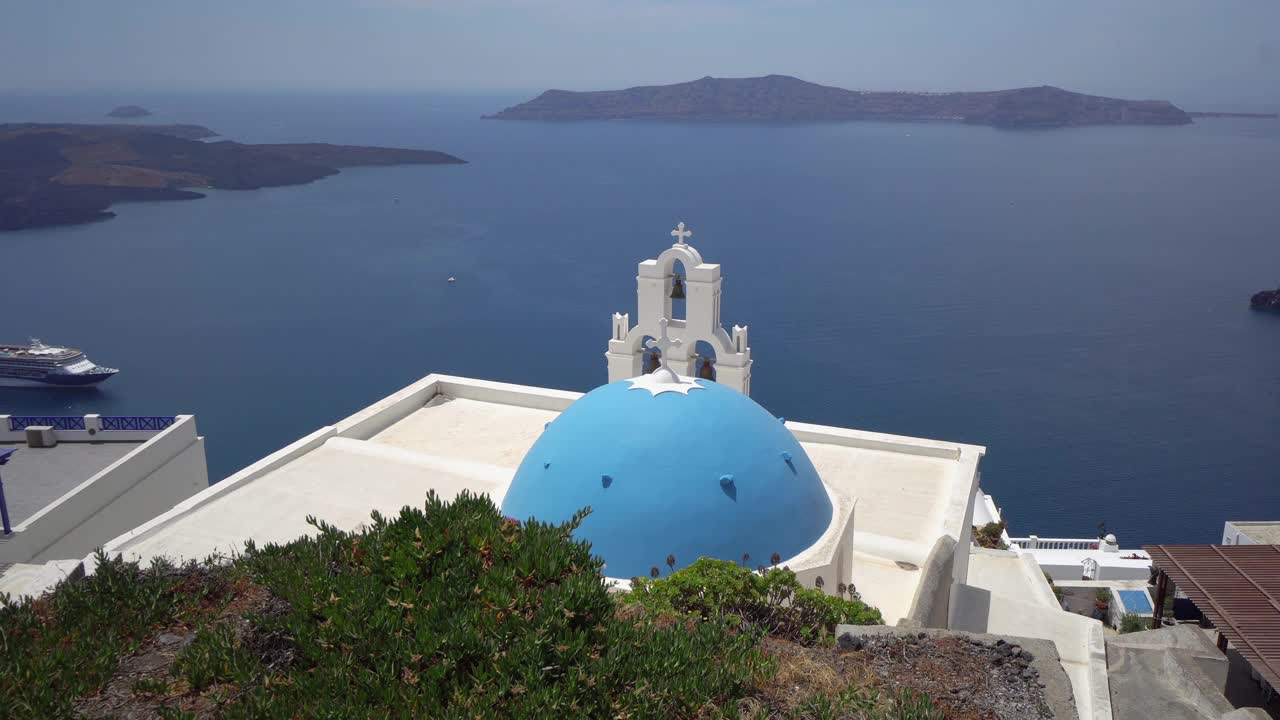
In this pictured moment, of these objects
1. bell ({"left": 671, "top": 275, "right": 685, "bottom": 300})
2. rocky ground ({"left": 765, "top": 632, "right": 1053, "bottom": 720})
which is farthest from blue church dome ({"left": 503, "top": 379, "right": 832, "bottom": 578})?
bell ({"left": 671, "top": 275, "right": 685, "bottom": 300})

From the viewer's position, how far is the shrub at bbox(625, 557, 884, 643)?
327 inches

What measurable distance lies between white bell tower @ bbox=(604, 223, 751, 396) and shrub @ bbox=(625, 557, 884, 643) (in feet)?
27.8

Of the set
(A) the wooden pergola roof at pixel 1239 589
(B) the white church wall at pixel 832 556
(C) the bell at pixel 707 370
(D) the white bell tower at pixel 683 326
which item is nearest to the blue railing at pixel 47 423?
(D) the white bell tower at pixel 683 326

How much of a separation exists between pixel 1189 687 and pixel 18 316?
85882 mm

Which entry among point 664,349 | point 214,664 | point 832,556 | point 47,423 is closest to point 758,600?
point 832,556

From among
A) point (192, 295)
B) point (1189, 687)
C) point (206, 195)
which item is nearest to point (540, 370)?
point (192, 295)

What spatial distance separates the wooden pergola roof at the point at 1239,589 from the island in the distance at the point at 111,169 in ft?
371

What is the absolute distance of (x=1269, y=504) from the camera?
4803 centimetres

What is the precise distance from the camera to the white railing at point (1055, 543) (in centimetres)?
3212

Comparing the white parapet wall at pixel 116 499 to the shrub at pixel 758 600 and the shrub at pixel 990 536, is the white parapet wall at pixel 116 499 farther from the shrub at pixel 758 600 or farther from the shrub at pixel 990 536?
the shrub at pixel 990 536

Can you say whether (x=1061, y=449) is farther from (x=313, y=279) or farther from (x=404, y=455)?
(x=313, y=279)

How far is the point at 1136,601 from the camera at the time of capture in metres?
27.5

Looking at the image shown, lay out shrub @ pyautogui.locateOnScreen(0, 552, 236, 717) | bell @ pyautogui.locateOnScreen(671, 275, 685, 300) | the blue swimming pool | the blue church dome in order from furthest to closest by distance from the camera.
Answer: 1. the blue swimming pool
2. bell @ pyautogui.locateOnScreen(671, 275, 685, 300)
3. the blue church dome
4. shrub @ pyautogui.locateOnScreen(0, 552, 236, 717)

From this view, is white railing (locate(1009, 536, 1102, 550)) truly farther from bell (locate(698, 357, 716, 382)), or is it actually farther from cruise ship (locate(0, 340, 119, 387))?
cruise ship (locate(0, 340, 119, 387))
